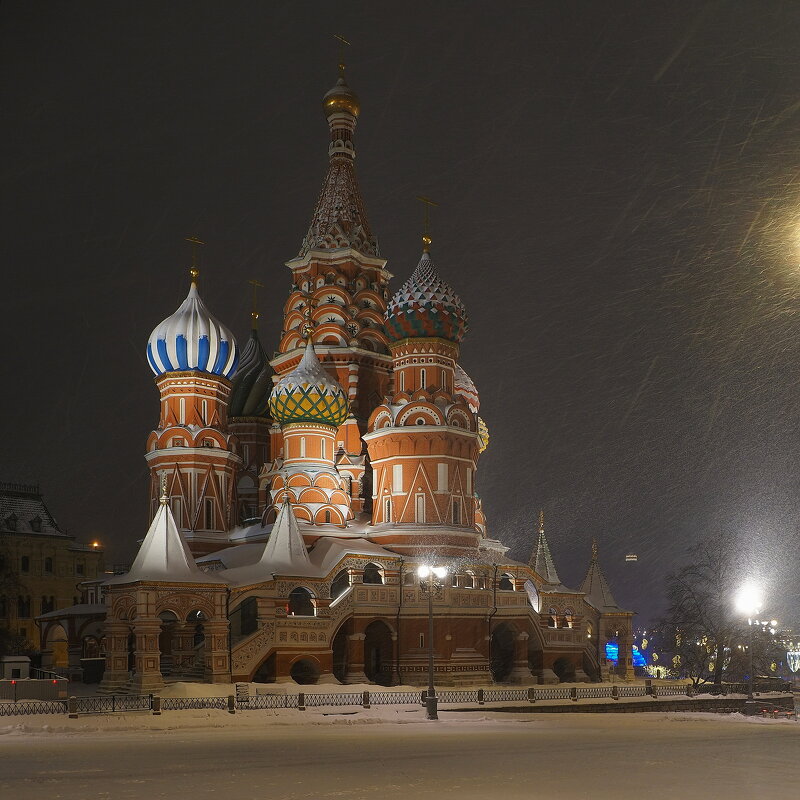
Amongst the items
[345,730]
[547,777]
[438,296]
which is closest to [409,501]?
[438,296]

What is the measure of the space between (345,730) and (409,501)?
55.9 ft

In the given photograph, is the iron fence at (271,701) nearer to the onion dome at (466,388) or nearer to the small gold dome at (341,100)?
the onion dome at (466,388)

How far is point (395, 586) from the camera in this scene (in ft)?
111

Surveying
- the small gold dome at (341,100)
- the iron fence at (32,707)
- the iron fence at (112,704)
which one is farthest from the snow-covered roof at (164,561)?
the small gold dome at (341,100)

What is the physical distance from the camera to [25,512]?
53.9m

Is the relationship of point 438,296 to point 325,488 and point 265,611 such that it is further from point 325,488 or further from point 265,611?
point 265,611

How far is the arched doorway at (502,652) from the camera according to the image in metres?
36.3

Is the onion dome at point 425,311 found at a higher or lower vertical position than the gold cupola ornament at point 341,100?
lower

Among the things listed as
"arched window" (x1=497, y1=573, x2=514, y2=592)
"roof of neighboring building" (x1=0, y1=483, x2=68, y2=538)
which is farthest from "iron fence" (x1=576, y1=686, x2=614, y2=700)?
"roof of neighboring building" (x1=0, y1=483, x2=68, y2=538)

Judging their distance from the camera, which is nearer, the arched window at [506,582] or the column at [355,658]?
the column at [355,658]

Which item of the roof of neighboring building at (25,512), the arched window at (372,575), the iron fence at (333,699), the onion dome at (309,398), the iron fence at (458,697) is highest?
the onion dome at (309,398)

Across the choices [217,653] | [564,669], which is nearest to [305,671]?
[217,653]

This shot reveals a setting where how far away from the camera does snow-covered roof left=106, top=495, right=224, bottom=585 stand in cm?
2817

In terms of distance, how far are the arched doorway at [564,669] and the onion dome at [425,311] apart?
41.3 feet
